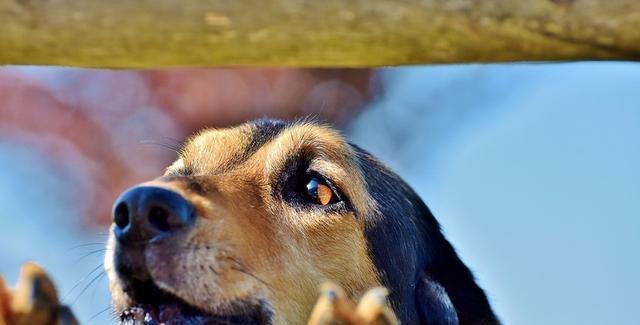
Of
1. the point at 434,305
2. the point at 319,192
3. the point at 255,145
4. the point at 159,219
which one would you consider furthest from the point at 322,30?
the point at 434,305

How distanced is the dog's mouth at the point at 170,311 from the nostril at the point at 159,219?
20 cm

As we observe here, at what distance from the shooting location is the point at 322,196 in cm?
418

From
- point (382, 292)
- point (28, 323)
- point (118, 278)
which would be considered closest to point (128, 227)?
A: point (118, 278)

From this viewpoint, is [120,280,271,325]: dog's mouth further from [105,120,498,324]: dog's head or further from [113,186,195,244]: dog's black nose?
[113,186,195,244]: dog's black nose

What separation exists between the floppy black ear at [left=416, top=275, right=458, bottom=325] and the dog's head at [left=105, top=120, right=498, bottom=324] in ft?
0.10

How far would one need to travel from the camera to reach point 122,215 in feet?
11.3

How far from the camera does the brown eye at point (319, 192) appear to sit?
4161mm

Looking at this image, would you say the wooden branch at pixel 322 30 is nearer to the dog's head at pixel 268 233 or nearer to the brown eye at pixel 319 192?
the dog's head at pixel 268 233

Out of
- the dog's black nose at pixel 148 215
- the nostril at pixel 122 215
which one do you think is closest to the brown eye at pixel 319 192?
the dog's black nose at pixel 148 215

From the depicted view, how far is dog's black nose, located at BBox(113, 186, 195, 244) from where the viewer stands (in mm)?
3406

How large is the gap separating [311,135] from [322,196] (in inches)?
12.6

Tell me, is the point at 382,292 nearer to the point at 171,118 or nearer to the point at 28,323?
the point at 28,323

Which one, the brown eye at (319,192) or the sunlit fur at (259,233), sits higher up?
the brown eye at (319,192)

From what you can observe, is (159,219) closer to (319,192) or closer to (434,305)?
(319,192)
